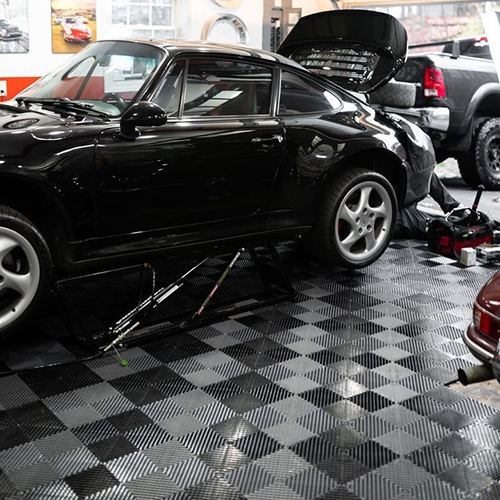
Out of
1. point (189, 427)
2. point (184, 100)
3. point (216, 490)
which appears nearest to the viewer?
point (216, 490)

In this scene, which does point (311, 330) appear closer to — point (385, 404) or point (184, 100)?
point (385, 404)

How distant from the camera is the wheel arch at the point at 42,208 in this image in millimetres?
3629

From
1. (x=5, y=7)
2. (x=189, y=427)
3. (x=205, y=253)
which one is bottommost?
(x=189, y=427)

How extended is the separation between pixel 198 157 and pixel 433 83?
4.51 m

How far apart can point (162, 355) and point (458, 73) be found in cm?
559

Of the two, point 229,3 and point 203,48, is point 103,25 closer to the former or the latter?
point 229,3

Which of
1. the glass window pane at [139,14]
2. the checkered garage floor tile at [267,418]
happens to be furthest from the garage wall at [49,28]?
the checkered garage floor tile at [267,418]

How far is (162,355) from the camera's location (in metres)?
3.78

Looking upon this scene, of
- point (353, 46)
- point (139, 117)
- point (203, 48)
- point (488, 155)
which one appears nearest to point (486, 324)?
point (139, 117)

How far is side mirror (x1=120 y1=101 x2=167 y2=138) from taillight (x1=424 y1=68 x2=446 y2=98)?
470 centimetres

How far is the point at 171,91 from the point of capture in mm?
4109

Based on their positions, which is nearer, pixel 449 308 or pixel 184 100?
pixel 184 100

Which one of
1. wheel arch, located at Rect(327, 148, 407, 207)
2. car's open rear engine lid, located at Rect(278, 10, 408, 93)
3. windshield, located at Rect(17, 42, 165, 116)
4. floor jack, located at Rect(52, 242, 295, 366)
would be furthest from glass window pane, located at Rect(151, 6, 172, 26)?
floor jack, located at Rect(52, 242, 295, 366)

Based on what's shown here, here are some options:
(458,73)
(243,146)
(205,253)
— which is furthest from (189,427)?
(458,73)
